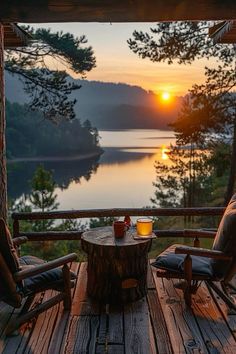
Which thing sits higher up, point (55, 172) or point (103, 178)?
point (55, 172)

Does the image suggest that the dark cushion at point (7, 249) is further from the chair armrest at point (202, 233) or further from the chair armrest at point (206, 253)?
the chair armrest at point (202, 233)

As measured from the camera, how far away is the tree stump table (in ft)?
11.2

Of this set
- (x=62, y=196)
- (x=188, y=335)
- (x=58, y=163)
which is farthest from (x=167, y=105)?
(x=188, y=335)

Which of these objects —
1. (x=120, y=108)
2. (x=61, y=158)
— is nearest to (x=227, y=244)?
(x=120, y=108)

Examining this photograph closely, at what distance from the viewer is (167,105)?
16.2m

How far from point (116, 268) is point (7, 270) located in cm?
93

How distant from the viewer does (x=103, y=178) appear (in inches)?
920

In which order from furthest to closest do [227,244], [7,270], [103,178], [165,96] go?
→ [103,178] < [165,96] < [227,244] < [7,270]

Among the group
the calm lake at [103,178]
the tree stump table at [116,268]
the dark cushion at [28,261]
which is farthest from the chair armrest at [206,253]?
the calm lake at [103,178]

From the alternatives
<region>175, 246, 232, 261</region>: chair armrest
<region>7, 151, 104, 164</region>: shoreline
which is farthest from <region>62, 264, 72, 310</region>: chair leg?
<region>7, 151, 104, 164</region>: shoreline

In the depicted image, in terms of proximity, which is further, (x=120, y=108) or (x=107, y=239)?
(x=120, y=108)

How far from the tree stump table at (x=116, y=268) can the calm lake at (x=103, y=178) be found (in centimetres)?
1560

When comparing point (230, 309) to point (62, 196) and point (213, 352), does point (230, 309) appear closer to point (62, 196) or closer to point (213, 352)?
point (213, 352)

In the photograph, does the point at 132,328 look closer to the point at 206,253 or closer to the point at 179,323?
the point at 179,323
